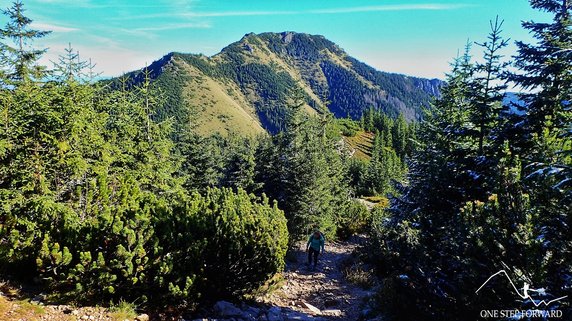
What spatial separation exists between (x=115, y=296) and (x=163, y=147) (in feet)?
35.3

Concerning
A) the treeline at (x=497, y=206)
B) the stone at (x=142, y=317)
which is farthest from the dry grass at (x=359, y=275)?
the stone at (x=142, y=317)

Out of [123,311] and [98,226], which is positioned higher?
[98,226]

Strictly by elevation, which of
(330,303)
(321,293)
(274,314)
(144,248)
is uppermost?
(144,248)

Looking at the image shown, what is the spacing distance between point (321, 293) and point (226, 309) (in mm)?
5054

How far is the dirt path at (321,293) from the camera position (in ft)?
33.8

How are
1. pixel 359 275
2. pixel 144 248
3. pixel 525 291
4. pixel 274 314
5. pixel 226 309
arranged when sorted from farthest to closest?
pixel 359 275, pixel 274 314, pixel 226 309, pixel 144 248, pixel 525 291

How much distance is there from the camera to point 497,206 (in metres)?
6.20

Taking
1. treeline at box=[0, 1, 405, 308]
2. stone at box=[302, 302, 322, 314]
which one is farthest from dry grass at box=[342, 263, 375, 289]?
treeline at box=[0, 1, 405, 308]

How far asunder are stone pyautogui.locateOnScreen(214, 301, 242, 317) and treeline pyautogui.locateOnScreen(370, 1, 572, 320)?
362cm

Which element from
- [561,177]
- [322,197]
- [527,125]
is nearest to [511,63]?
[527,125]

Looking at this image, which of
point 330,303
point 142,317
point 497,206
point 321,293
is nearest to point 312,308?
point 330,303

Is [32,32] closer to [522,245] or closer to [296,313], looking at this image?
[296,313]

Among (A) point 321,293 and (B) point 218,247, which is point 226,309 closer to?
(B) point 218,247

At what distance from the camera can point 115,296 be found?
7.31 m
